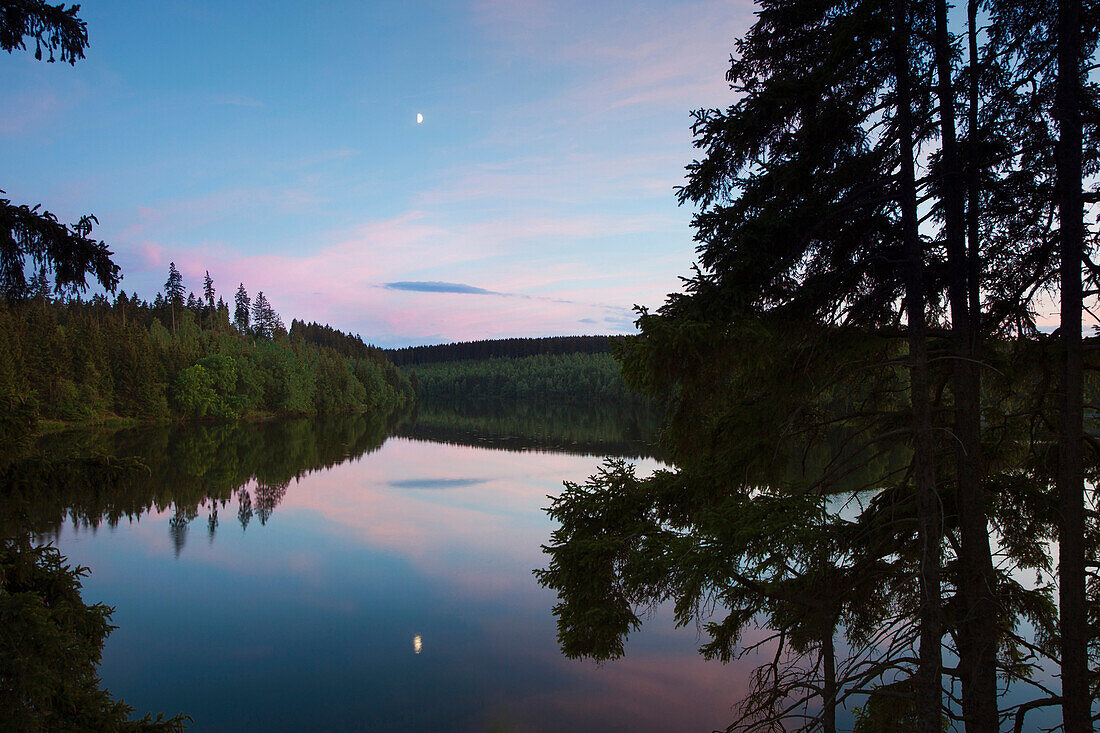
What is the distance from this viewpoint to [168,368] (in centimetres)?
7044

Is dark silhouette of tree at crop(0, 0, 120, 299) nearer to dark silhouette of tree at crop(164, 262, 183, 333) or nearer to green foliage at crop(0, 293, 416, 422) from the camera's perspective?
green foliage at crop(0, 293, 416, 422)

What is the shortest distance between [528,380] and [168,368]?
99.4 meters

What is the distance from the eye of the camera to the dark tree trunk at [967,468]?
5.77 meters

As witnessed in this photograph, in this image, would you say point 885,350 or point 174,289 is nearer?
point 885,350

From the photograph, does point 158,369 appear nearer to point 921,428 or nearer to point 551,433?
point 551,433

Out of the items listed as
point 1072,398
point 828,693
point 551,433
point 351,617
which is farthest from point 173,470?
point 1072,398

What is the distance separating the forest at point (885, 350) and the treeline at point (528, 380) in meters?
117

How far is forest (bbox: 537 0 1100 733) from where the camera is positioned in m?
5.57

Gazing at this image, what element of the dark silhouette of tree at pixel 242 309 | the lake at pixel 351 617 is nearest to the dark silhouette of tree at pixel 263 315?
the dark silhouette of tree at pixel 242 309

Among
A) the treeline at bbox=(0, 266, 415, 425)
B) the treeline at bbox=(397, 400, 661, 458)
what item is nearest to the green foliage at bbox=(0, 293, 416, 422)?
the treeline at bbox=(0, 266, 415, 425)

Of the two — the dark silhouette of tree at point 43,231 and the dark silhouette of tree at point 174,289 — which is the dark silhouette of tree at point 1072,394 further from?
the dark silhouette of tree at point 174,289

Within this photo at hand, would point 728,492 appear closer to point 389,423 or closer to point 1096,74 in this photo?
point 1096,74

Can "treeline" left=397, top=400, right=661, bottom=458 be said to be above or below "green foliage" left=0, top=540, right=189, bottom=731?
below

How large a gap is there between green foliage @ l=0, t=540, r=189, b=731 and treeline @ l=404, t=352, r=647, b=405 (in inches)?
4670
